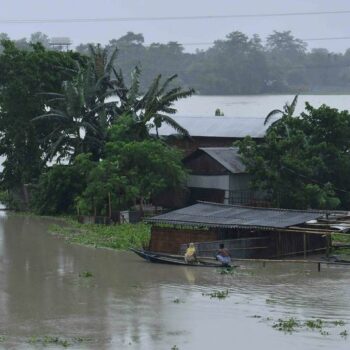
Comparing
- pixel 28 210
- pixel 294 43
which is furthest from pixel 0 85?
pixel 294 43

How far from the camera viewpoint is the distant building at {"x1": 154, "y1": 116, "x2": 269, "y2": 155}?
3500cm

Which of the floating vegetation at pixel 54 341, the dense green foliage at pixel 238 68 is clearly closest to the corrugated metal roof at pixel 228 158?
the floating vegetation at pixel 54 341

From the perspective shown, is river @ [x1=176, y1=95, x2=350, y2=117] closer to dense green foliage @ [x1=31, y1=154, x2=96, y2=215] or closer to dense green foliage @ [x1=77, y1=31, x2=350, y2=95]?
dense green foliage @ [x1=77, y1=31, x2=350, y2=95]

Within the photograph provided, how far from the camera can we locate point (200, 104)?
77.1 metres

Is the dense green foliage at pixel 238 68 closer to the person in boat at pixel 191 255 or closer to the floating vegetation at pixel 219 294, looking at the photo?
the person in boat at pixel 191 255

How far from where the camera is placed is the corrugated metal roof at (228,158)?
31392mm

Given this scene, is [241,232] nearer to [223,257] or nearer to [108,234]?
[223,257]

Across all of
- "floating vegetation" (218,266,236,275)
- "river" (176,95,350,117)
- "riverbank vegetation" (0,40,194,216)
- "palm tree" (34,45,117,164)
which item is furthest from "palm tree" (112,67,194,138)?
"river" (176,95,350,117)

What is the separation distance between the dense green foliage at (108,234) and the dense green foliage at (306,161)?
4196 mm

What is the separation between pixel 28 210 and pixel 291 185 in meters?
11.7

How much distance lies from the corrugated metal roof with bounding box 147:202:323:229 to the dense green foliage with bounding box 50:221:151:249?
4.59 ft

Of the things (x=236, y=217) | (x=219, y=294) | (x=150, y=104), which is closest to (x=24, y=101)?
(x=150, y=104)

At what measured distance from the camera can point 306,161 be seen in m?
29.8

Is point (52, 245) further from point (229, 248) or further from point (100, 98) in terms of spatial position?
point (100, 98)
